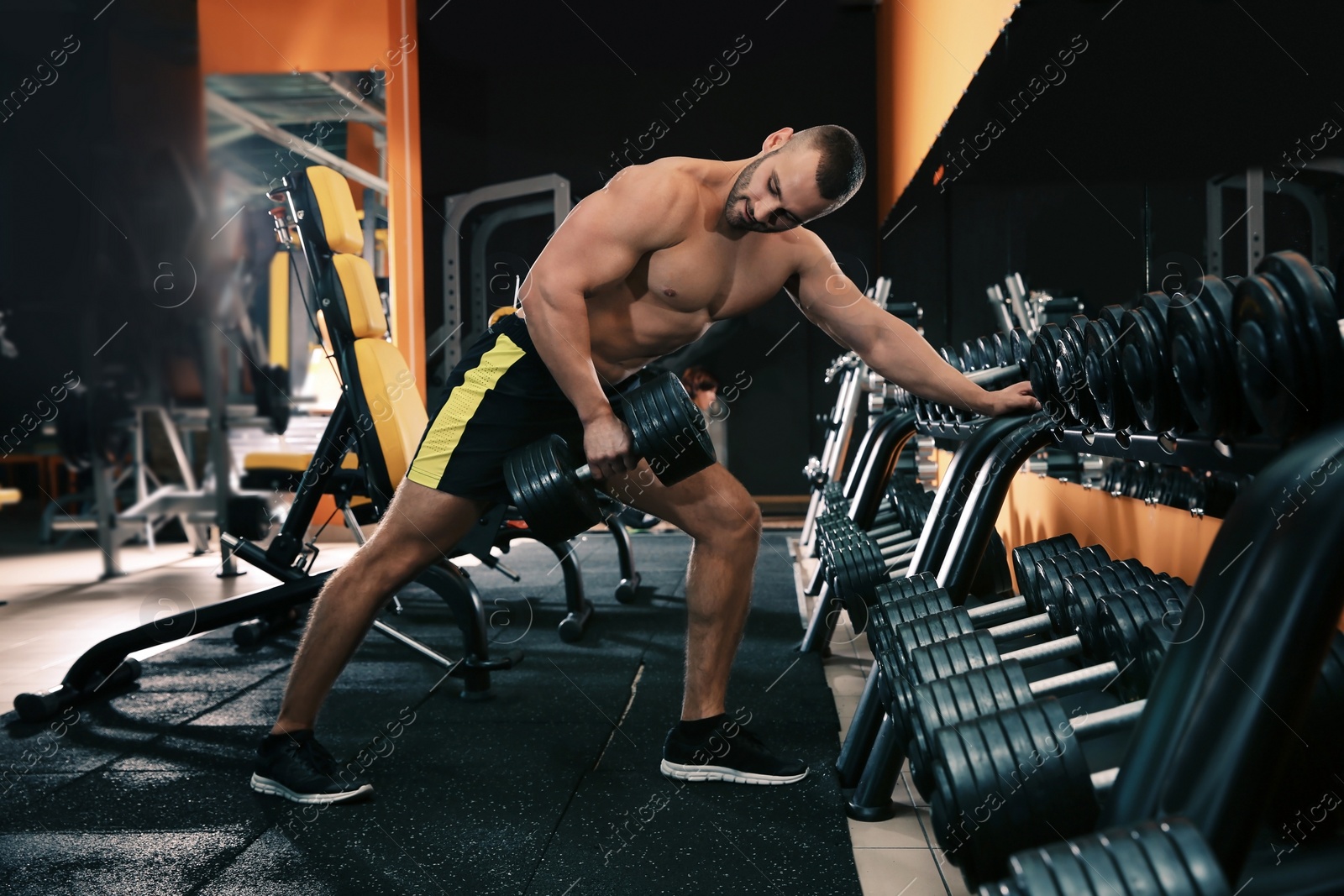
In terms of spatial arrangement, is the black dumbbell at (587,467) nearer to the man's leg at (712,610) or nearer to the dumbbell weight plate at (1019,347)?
the man's leg at (712,610)

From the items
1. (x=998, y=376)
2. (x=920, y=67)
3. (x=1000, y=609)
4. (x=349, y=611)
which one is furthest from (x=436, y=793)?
(x=920, y=67)

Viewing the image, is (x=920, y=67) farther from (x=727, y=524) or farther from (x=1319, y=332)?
(x=1319, y=332)

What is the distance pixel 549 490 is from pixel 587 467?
0.10 m

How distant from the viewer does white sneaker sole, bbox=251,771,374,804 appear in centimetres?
170

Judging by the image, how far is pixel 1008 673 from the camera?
98 cm

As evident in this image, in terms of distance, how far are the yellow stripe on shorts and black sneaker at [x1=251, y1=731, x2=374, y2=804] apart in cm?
54

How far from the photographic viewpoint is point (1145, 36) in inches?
74.6

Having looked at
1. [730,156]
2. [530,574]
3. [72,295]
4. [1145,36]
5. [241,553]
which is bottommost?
[530,574]

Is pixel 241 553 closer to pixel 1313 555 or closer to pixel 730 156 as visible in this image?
pixel 1313 555

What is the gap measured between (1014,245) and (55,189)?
339cm

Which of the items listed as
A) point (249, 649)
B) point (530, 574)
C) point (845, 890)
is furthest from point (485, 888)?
point (530, 574)

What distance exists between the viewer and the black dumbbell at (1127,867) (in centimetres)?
56

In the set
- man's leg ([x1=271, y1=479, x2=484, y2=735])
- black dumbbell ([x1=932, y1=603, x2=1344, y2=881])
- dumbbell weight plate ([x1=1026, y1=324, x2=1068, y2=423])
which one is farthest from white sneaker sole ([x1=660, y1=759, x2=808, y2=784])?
black dumbbell ([x1=932, y1=603, x2=1344, y2=881])

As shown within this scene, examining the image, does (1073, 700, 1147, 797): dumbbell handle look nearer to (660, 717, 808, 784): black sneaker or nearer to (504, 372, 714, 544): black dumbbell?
(504, 372, 714, 544): black dumbbell
